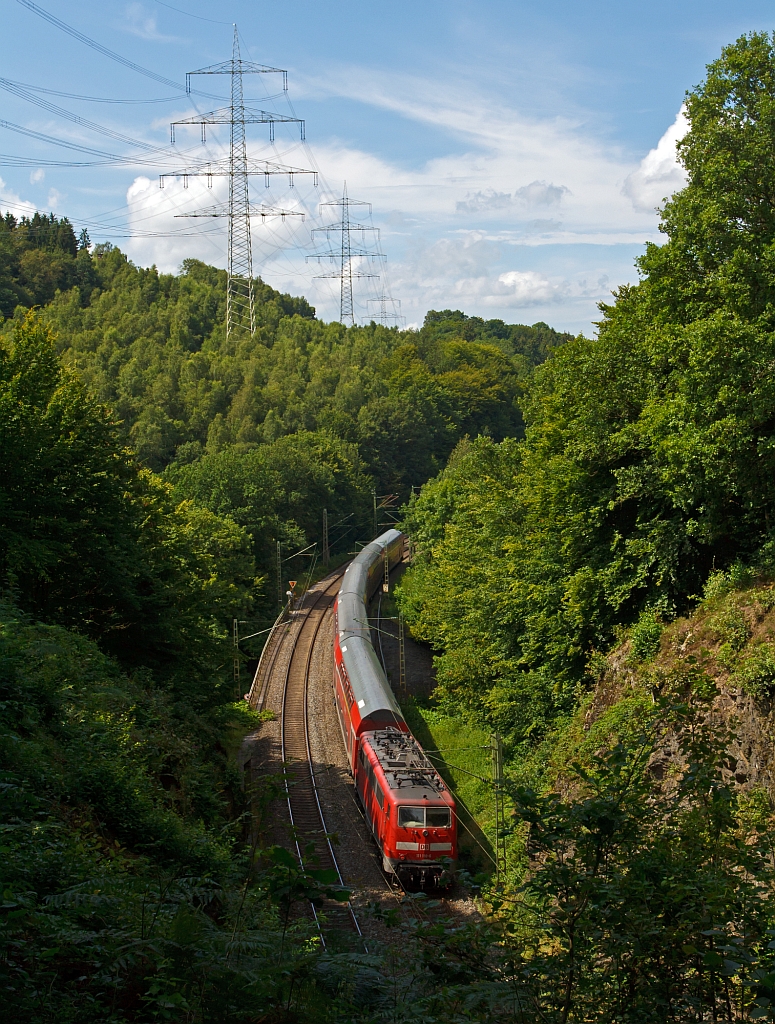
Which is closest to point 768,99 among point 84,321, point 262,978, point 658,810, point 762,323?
point 762,323

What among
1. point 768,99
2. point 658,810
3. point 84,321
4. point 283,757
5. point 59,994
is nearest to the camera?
point 59,994

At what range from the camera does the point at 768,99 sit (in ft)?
52.9

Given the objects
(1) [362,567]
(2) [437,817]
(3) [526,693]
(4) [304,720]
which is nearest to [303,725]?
(4) [304,720]

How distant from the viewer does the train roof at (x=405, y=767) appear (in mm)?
18641

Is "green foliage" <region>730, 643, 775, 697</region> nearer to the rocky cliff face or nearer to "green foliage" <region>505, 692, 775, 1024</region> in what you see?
the rocky cliff face

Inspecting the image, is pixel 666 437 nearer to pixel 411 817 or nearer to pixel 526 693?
pixel 526 693

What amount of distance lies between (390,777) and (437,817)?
5.82ft

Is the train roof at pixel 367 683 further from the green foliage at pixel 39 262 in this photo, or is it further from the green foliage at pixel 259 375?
the green foliage at pixel 39 262

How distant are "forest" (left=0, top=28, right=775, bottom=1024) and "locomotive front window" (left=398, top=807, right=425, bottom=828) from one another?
2.78 meters

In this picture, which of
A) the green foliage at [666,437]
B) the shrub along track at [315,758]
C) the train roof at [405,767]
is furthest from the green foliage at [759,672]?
the train roof at [405,767]

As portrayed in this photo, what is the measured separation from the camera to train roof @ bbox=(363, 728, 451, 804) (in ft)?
61.2

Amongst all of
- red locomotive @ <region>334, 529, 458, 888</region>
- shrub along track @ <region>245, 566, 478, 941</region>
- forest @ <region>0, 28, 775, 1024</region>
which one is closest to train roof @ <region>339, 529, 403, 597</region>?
shrub along track @ <region>245, 566, 478, 941</region>

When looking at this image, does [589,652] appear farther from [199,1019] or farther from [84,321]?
[84,321]

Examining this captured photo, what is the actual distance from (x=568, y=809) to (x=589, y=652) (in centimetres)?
1485
